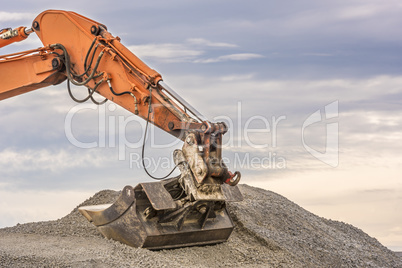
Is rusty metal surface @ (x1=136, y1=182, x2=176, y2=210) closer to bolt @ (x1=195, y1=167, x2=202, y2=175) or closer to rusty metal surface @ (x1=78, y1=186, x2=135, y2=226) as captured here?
rusty metal surface @ (x1=78, y1=186, x2=135, y2=226)

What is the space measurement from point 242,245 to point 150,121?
7.88ft

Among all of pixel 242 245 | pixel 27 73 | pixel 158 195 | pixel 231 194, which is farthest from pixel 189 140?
pixel 27 73

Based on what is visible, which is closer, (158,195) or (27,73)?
(158,195)

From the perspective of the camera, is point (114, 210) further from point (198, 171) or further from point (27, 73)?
point (27, 73)

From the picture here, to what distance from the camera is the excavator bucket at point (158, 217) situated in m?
7.55

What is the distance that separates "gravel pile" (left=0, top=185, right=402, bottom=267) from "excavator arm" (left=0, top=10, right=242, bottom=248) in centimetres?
27

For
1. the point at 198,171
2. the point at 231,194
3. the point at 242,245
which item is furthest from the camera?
the point at 242,245

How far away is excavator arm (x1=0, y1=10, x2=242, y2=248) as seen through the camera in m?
7.35

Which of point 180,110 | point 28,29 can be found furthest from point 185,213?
point 28,29

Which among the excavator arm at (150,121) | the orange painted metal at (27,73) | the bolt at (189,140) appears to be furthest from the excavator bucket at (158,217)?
the orange painted metal at (27,73)

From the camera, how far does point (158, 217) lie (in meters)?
7.73

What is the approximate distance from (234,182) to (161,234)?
1.17 meters

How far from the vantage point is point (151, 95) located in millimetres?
7691

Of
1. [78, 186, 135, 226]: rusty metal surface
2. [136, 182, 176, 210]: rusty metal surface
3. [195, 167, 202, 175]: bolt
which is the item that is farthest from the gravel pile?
[195, 167, 202, 175]: bolt
